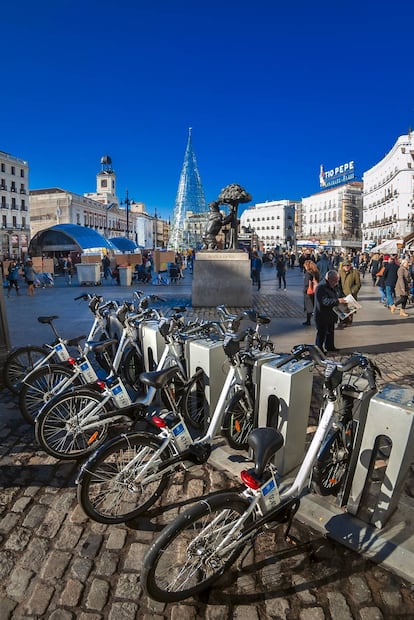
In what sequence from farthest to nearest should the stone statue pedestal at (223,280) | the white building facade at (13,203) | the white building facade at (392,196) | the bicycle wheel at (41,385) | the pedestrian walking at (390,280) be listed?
the white building facade at (13,203) → the white building facade at (392,196) → the stone statue pedestal at (223,280) → the pedestrian walking at (390,280) → the bicycle wheel at (41,385)

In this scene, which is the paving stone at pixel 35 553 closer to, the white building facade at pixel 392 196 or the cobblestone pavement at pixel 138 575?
the cobblestone pavement at pixel 138 575

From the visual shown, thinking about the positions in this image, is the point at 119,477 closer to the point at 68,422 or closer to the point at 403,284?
the point at 68,422

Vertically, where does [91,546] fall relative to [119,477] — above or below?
below

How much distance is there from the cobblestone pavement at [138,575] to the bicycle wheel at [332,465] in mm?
384

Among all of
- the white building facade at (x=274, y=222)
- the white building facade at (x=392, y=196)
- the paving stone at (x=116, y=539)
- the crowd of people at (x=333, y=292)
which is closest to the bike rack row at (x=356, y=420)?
the paving stone at (x=116, y=539)

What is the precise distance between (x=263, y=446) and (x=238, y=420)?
1595 millimetres

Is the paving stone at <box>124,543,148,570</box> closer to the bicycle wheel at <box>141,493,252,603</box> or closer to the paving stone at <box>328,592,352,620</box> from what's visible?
the bicycle wheel at <box>141,493,252,603</box>

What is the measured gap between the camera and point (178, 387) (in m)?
4.23

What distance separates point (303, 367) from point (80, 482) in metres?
1.94

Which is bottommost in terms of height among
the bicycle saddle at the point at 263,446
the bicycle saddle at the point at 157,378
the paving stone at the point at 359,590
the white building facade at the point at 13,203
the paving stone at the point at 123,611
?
the paving stone at the point at 123,611

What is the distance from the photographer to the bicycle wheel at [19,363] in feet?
17.9

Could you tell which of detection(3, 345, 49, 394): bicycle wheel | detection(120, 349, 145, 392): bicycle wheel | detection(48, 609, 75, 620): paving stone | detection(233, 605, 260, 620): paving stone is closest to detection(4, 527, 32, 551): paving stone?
detection(48, 609, 75, 620): paving stone

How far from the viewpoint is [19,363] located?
5.50m

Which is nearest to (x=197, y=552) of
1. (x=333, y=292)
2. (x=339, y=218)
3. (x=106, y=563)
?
(x=106, y=563)
